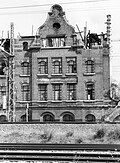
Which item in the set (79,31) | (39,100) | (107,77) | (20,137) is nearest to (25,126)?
(20,137)

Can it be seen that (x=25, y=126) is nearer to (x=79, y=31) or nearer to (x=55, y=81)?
(x=55, y=81)

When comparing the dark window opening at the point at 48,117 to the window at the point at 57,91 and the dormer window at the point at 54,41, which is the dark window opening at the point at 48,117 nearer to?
the window at the point at 57,91

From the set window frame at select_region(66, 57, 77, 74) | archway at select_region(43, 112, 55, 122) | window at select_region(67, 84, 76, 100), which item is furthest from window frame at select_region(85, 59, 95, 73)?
archway at select_region(43, 112, 55, 122)

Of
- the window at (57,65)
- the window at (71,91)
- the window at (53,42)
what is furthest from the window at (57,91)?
the window at (53,42)

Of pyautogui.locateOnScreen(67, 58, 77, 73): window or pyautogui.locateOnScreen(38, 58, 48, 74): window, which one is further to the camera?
pyautogui.locateOnScreen(38, 58, 48, 74): window

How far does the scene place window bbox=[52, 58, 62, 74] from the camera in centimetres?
3922

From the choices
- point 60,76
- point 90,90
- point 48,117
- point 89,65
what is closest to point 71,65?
point 60,76

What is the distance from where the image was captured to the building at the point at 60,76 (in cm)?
3838

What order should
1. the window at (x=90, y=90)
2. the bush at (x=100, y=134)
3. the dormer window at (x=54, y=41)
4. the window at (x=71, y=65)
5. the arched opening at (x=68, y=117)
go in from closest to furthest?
the bush at (x=100, y=134), the arched opening at (x=68, y=117), the window at (x=90, y=90), the window at (x=71, y=65), the dormer window at (x=54, y=41)

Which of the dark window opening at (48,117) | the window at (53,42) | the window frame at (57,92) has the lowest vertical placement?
the dark window opening at (48,117)

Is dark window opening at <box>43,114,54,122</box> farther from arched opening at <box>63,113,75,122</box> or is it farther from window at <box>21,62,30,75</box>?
window at <box>21,62,30,75</box>

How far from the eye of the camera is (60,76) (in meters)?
39.0

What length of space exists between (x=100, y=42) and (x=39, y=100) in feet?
34.4

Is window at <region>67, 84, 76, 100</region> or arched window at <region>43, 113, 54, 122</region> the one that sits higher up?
window at <region>67, 84, 76, 100</region>
